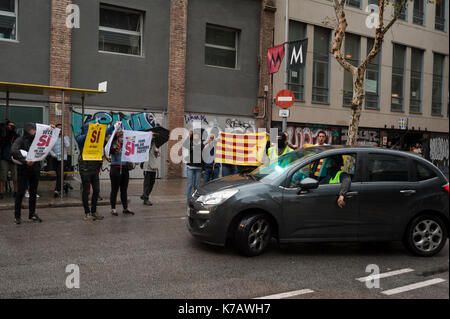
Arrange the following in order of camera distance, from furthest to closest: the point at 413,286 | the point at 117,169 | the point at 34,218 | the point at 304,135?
the point at 304,135
the point at 117,169
the point at 34,218
the point at 413,286

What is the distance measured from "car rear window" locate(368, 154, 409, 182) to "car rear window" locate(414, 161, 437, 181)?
0.18 m

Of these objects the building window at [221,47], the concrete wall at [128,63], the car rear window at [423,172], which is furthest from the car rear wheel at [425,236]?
the building window at [221,47]

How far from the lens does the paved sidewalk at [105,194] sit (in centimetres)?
1062

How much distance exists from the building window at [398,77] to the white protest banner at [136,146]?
63.3 feet

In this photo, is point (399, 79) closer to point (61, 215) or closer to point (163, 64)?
point (163, 64)

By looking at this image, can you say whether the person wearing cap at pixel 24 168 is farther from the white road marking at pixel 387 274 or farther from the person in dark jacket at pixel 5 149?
the white road marking at pixel 387 274

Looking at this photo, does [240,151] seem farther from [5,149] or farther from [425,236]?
[5,149]

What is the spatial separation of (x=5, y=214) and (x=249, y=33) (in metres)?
13.7

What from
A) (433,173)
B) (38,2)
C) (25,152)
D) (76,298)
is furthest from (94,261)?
(38,2)

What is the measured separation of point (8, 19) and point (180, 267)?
12.5 m

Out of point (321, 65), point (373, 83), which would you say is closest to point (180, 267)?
point (321, 65)

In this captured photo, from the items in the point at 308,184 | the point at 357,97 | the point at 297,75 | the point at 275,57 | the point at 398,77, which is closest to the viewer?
the point at 308,184

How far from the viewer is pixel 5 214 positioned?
372 inches

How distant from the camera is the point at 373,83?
25.1 metres
